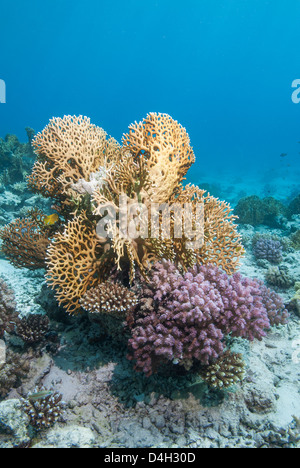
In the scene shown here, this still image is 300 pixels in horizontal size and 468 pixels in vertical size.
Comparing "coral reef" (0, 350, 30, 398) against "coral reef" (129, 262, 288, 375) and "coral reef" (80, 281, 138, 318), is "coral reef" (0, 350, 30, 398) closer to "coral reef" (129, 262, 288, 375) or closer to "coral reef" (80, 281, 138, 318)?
"coral reef" (80, 281, 138, 318)

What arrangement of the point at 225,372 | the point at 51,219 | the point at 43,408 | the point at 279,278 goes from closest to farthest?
the point at 43,408
the point at 225,372
the point at 51,219
the point at 279,278

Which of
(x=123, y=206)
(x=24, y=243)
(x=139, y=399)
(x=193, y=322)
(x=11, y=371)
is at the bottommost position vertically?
(x=139, y=399)

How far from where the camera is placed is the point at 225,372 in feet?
11.1

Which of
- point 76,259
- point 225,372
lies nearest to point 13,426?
point 76,259

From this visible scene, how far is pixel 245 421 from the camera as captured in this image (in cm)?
317

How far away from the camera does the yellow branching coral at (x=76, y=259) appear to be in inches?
147

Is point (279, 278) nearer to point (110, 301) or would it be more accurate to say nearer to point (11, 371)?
point (110, 301)

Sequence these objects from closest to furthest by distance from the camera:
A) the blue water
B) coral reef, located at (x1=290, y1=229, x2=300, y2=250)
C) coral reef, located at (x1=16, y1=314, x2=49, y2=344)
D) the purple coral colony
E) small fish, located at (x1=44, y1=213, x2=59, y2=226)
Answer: the purple coral colony < coral reef, located at (x1=16, y1=314, x2=49, y2=344) < small fish, located at (x1=44, y1=213, x2=59, y2=226) < coral reef, located at (x1=290, y1=229, x2=300, y2=250) < the blue water

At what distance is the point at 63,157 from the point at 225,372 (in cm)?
463

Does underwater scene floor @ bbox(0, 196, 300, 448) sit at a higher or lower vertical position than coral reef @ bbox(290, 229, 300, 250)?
lower

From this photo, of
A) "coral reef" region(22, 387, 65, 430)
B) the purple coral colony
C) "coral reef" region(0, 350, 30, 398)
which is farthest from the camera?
"coral reef" region(0, 350, 30, 398)

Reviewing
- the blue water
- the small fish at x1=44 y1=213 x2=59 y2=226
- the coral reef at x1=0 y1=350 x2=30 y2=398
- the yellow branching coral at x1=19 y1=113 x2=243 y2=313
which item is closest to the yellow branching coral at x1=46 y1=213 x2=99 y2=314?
the yellow branching coral at x1=19 y1=113 x2=243 y2=313

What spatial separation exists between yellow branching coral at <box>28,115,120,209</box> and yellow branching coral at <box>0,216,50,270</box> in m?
0.81

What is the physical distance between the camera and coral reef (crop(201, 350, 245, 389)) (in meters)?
3.25
